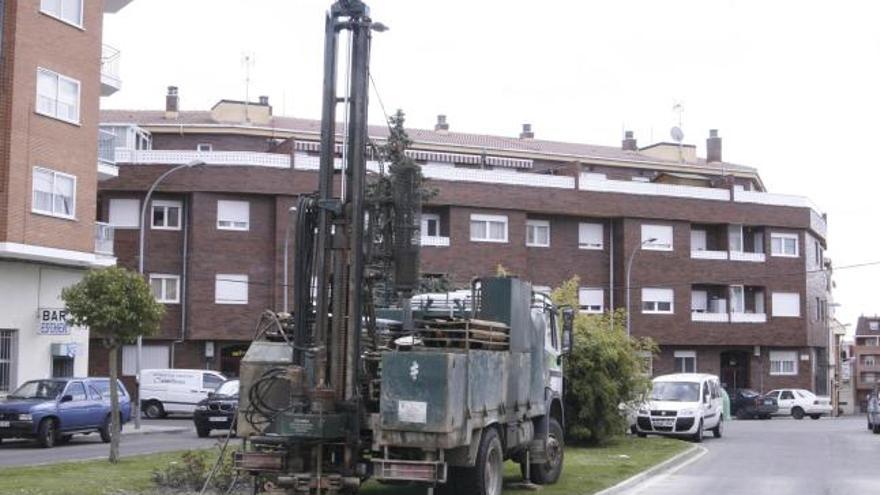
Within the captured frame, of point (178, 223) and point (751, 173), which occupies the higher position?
point (751, 173)

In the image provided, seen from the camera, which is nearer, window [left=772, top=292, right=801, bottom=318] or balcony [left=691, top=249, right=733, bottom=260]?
balcony [left=691, top=249, right=733, bottom=260]

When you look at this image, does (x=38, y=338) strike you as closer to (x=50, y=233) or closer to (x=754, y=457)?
(x=50, y=233)

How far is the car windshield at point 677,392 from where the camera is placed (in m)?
31.7

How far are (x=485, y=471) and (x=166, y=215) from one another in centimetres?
3669

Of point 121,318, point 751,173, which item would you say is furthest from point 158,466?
point 751,173

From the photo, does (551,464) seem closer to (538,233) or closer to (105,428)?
(105,428)

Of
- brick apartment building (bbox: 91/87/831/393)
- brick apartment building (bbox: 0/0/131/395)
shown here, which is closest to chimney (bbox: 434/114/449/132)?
brick apartment building (bbox: 91/87/831/393)

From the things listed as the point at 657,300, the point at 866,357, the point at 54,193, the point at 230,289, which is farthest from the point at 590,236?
the point at 866,357

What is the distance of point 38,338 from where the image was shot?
31.6 m

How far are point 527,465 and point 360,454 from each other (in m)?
4.51

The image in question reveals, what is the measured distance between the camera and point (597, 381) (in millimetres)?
26391

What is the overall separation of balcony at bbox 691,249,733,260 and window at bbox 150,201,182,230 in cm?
2563

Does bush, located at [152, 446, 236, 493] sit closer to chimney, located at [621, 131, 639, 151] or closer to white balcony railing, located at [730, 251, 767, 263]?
white balcony railing, located at [730, 251, 767, 263]

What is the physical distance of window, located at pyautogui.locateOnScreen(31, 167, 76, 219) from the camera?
30.3 meters
